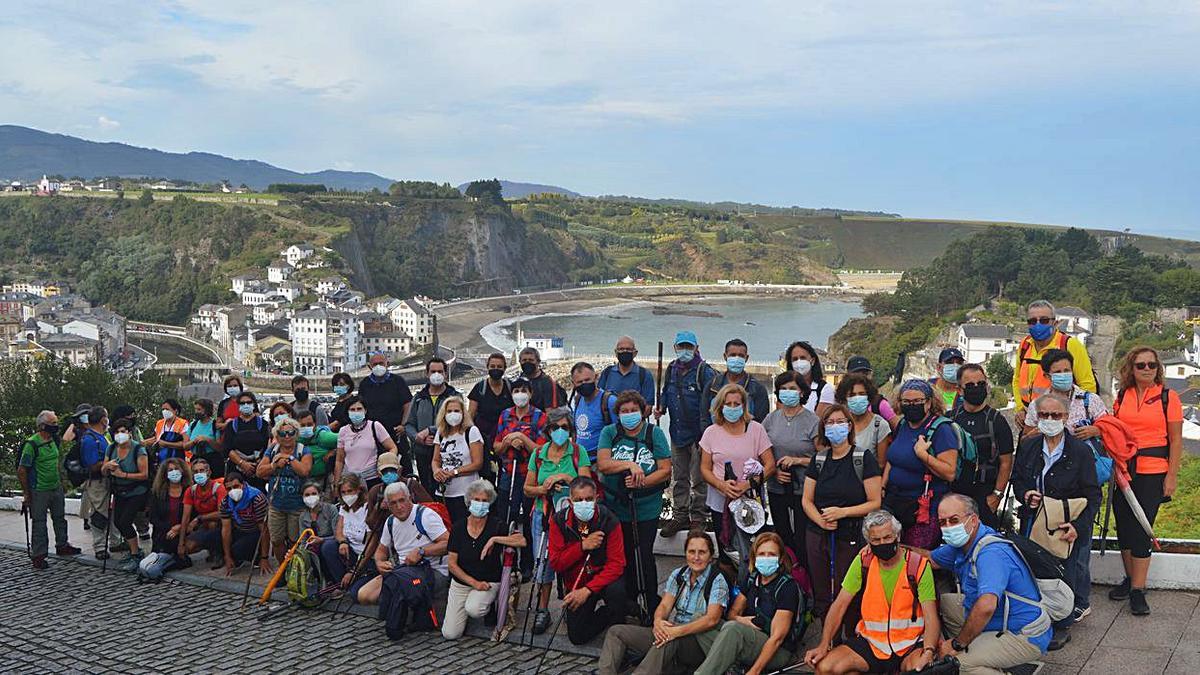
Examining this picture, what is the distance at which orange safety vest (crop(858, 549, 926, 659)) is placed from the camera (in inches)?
180

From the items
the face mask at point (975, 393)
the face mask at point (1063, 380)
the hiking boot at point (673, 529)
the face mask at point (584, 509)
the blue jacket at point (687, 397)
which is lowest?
the hiking boot at point (673, 529)

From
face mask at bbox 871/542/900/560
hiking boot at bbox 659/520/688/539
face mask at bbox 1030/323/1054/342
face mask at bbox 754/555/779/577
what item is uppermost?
face mask at bbox 1030/323/1054/342

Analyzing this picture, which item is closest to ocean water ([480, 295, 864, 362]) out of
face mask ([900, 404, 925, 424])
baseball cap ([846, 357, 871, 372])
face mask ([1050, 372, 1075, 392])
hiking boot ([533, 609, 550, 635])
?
baseball cap ([846, 357, 871, 372])

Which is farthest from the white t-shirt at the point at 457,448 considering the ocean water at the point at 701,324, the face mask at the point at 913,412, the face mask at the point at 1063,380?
the ocean water at the point at 701,324

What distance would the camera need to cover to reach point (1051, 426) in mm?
5117

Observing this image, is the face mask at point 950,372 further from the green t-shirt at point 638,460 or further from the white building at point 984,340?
the white building at point 984,340

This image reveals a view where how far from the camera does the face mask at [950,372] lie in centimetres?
630

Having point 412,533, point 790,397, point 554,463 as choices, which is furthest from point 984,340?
point 412,533

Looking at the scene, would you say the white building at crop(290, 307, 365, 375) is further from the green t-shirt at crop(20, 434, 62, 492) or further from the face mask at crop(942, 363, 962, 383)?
the face mask at crop(942, 363, 962, 383)

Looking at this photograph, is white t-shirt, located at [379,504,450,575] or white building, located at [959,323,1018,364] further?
white building, located at [959,323,1018,364]

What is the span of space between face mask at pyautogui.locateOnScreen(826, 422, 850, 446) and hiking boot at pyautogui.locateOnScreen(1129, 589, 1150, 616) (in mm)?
2062

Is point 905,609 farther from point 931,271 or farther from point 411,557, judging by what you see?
point 931,271

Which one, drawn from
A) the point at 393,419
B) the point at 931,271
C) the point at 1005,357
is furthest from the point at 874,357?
the point at 393,419

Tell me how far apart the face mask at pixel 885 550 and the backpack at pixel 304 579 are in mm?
4207
